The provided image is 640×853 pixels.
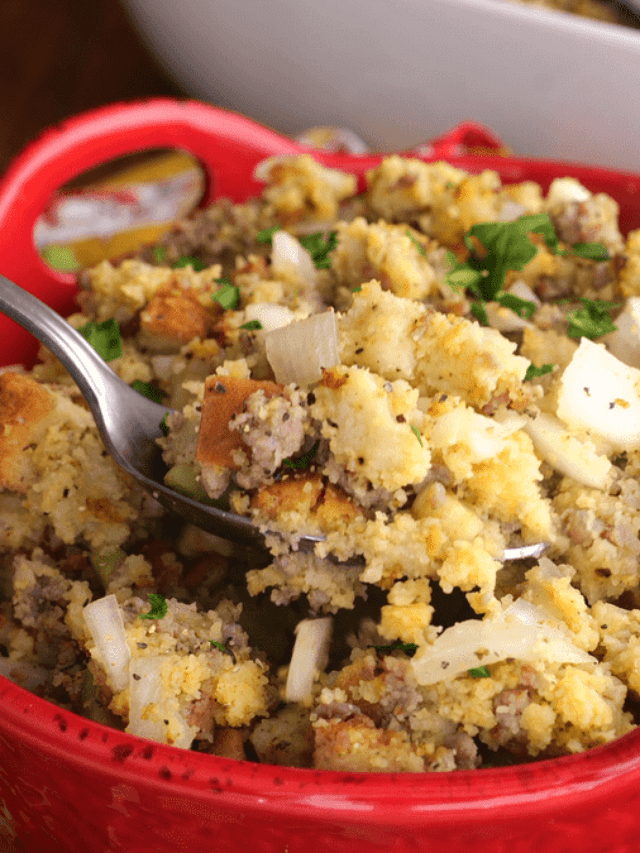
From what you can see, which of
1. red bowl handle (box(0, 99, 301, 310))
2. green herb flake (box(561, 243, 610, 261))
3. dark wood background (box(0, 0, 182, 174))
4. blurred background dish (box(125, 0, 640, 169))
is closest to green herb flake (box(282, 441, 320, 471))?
green herb flake (box(561, 243, 610, 261))

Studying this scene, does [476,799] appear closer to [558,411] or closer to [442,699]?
[442,699]

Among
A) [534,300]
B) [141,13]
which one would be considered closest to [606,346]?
[534,300]

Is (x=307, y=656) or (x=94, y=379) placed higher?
(x=94, y=379)

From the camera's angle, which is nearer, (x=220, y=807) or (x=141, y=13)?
(x=220, y=807)

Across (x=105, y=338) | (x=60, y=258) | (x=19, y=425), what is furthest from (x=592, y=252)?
(x=60, y=258)

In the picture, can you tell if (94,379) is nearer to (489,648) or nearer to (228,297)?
(228,297)

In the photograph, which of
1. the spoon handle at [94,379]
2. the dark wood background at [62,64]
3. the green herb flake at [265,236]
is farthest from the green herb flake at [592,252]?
the dark wood background at [62,64]

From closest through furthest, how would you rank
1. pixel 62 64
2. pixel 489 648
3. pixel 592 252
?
pixel 489 648 → pixel 592 252 → pixel 62 64
